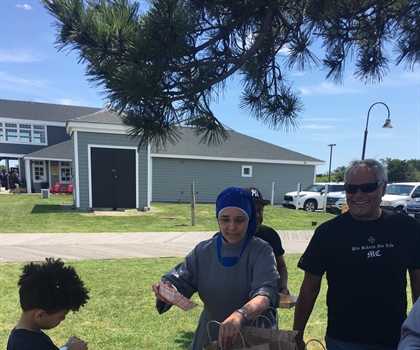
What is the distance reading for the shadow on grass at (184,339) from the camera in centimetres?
319

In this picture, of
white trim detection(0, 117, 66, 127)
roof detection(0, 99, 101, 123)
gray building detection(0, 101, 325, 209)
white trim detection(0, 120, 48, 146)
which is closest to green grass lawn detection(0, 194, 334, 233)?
gray building detection(0, 101, 325, 209)

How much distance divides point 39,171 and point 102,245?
19.8 meters

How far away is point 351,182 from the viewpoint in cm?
187

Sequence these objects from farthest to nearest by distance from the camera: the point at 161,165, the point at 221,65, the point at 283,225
Answer: the point at 161,165 → the point at 283,225 → the point at 221,65

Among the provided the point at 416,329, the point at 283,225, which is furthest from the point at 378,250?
the point at 283,225

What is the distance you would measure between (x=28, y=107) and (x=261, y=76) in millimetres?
30963

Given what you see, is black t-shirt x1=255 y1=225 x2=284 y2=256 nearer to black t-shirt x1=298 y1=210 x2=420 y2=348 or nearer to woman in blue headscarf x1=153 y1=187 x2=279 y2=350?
black t-shirt x1=298 y1=210 x2=420 y2=348

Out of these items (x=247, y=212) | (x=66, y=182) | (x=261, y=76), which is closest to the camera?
(x=247, y=212)

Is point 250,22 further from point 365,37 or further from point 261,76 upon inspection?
point 365,37

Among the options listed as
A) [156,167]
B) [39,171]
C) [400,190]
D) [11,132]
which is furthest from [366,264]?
[11,132]

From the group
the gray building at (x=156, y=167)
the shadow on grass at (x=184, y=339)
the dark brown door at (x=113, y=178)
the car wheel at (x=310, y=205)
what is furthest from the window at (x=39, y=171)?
the shadow on grass at (x=184, y=339)

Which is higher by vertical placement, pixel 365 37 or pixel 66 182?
pixel 365 37

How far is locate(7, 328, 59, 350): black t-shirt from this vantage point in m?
1.47

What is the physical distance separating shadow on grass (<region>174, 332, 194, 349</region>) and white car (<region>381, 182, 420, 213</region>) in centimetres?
1308
